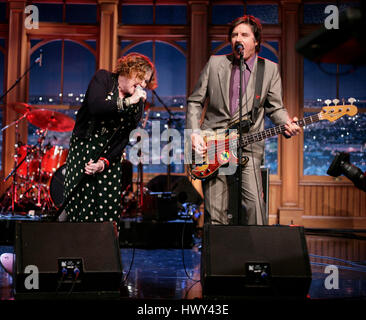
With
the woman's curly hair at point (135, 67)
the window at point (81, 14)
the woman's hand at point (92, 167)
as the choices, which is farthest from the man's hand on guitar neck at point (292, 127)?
the window at point (81, 14)

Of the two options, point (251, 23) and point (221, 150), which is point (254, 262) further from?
point (251, 23)

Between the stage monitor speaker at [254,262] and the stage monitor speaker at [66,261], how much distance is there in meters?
0.52

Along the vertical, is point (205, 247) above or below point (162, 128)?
below

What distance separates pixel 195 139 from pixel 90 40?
5.40 meters

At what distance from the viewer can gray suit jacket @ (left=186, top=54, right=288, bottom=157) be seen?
305cm

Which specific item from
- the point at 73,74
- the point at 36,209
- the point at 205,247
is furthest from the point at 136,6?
the point at 205,247

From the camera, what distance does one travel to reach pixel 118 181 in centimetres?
296

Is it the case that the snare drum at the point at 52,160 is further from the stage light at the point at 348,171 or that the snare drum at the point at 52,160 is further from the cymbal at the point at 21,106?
the stage light at the point at 348,171

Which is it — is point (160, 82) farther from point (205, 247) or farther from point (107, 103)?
point (205, 247)

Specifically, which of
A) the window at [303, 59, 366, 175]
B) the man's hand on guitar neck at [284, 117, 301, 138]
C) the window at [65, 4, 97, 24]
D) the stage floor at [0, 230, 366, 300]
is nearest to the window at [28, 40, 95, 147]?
the window at [65, 4, 97, 24]

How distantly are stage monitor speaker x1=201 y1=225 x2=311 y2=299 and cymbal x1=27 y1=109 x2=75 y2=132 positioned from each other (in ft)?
13.5

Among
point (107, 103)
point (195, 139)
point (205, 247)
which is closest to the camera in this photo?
point (205, 247)
